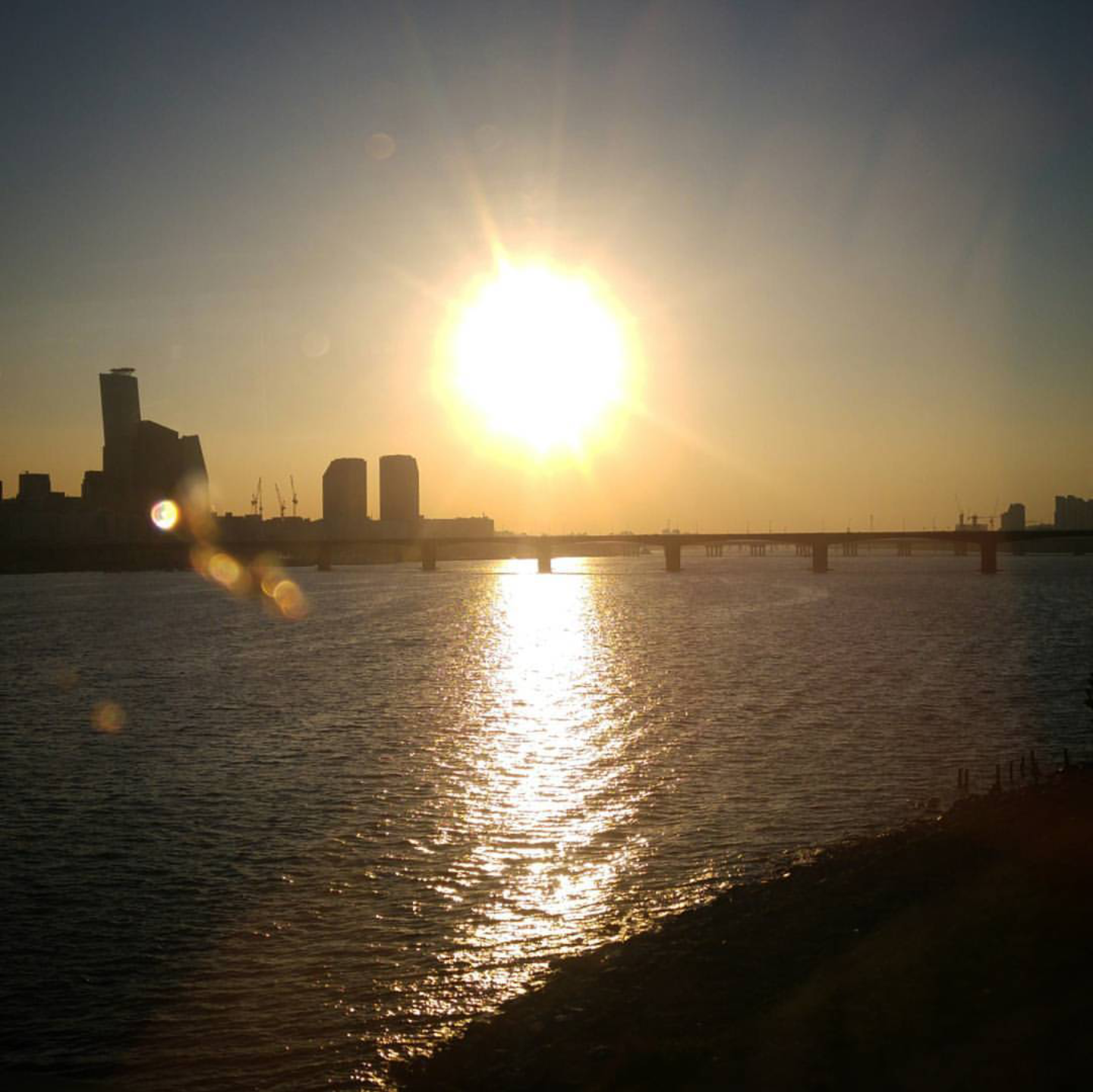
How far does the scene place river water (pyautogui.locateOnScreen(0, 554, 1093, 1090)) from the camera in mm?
17234

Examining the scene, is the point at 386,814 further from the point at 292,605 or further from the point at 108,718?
the point at 292,605

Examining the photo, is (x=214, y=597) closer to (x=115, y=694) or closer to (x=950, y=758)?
(x=115, y=694)

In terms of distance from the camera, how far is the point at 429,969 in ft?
61.1

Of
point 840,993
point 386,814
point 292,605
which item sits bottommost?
point 292,605

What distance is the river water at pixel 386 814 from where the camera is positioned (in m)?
17.2

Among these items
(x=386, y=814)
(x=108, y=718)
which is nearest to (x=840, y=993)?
(x=386, y=814)

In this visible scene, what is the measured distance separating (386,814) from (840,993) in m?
17.4

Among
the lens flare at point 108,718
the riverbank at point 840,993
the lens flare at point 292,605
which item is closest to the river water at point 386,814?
the lens flare at point 108,718

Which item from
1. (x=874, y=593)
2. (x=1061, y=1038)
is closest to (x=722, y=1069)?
(x=1061, y=1038)

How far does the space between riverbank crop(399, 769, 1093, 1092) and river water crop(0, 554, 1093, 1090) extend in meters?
1.49

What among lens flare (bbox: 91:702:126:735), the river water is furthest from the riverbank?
lens flare (bbox: 91:702:126:735)

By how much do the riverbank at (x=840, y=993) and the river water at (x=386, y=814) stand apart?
1486 millimetres

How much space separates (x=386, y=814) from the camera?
30156mm

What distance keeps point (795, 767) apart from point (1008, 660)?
134ft
